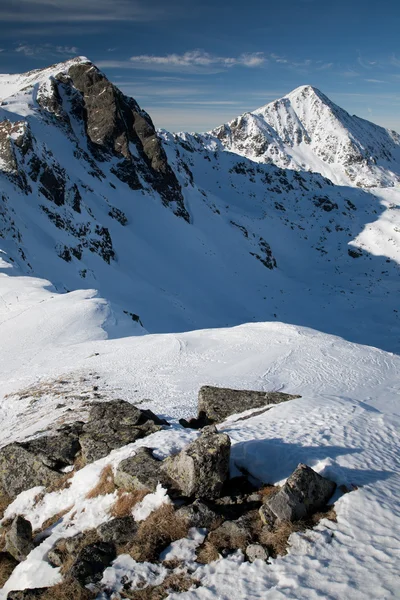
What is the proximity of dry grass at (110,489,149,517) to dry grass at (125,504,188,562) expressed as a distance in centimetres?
A: 55

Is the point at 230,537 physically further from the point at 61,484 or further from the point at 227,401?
the point at 227,401

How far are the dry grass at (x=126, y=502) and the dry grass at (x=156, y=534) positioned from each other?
545 mm

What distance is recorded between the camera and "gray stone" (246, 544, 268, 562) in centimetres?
720

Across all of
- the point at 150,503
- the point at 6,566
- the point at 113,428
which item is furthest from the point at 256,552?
the point at 113,428

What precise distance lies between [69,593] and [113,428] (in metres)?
5.31

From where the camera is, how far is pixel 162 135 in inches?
4934

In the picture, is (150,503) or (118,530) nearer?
(118,530)

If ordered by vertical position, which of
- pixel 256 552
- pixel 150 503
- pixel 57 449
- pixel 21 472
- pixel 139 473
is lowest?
pixel 21 472

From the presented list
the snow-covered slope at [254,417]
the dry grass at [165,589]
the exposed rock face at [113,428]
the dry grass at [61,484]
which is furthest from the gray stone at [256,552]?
the dry grass at [61,484]

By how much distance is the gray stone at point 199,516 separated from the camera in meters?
7.99

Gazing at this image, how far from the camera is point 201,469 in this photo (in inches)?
346

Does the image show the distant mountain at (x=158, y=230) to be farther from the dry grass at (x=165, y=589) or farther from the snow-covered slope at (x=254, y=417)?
the dry grass at (x=165, y=589)

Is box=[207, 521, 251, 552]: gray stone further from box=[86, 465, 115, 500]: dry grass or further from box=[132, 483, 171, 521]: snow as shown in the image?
box=[86, 465, 115, 500]: dry grass

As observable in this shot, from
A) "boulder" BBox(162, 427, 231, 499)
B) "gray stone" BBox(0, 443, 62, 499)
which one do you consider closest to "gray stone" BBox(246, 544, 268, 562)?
"boulder" BBox(162, 427, 231, 499)
